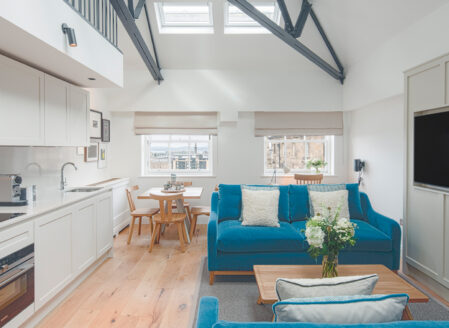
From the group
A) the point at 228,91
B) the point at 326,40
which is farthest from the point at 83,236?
the point at 326,40

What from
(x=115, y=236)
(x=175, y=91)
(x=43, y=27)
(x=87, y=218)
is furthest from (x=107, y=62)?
(x=115, y=236)

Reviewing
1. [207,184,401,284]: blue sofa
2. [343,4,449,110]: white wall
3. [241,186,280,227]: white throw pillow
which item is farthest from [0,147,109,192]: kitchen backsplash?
[343,4,449,110]: white wall

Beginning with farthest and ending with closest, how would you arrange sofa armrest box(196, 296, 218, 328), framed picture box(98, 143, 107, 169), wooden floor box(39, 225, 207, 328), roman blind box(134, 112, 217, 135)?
1. roman blind box(134, 112, 217, 135)
2. framed picture box(98, 143, 107, 169)
3. wooden floor box(39, 225, 207, 328)
4. sofa armrest box(196, 296, 218, 328)

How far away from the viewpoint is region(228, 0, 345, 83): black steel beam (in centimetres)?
376

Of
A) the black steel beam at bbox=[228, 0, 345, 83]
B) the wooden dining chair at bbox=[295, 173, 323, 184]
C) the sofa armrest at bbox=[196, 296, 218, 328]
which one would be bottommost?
the sofa armrest at bbox=[196, 296, 218, 328]

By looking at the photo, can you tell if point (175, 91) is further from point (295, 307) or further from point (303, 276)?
point (295, 307)

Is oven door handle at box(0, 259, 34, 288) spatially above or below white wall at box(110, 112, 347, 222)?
below

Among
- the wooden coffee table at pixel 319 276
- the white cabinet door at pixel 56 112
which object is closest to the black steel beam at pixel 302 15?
the white cabinet door at pixel 56 112

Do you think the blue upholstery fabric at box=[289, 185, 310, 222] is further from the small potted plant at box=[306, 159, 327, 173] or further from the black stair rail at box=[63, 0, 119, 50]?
the black stair rail at box=[63, 0, 119, 50]

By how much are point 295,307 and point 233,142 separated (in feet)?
15.0

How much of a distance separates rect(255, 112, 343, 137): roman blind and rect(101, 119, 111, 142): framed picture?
2.68m

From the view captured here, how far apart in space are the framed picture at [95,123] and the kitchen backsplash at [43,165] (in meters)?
0.48

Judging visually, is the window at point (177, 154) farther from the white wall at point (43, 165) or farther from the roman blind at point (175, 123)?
the white wall at point (43, 165)

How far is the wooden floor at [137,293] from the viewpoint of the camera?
7.70 feet
